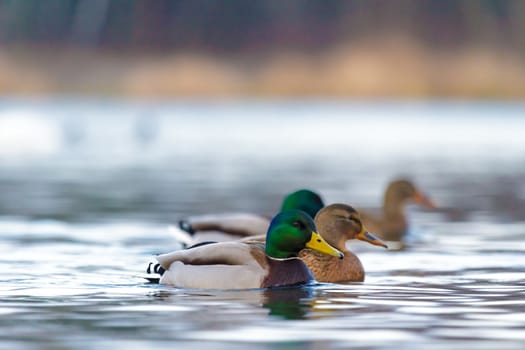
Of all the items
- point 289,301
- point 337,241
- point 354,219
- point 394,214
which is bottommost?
point 289,301

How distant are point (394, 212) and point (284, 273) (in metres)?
6.36

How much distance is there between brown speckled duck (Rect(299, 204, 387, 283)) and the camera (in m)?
13.2

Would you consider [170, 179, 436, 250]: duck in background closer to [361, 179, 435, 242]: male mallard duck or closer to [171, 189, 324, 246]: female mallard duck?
[171, 189, 324, 246]: female mallard duck

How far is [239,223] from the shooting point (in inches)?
→ 581

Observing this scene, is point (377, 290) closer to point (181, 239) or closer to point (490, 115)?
point (181, 239)

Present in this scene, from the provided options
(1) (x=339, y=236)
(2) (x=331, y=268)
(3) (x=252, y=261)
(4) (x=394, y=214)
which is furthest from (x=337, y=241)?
(4) (x=394, y=214)

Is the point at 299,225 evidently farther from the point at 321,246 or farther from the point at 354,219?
the point at 354,219

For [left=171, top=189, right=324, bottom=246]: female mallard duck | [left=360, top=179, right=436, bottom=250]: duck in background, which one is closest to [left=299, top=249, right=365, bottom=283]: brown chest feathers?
[left=171, top=189, right=324, bottom=246]: female mallard duck

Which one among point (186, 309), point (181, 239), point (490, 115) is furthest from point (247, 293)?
point (490, 115)

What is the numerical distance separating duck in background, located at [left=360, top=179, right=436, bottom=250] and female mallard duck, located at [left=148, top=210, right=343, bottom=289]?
440 centimetres

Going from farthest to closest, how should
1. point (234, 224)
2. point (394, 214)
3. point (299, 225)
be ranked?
point (394, 214), point (234, 224), point (299, 225)

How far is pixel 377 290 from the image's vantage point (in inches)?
492

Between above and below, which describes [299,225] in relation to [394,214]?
below

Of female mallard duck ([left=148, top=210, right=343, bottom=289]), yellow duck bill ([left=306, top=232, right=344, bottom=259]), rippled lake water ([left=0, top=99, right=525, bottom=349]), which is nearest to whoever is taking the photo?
rippled lake water ([left=0, top=99, right=525, bottom=349])
